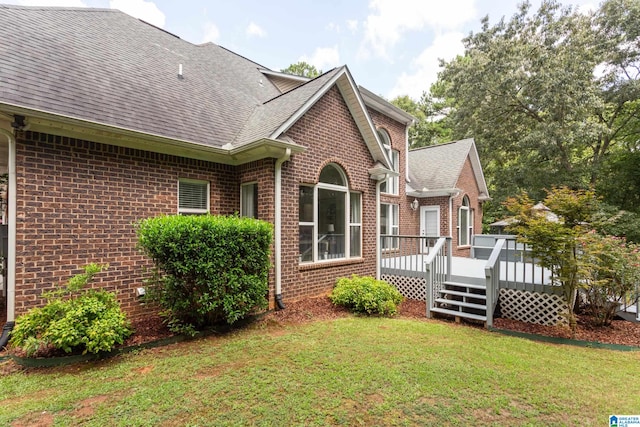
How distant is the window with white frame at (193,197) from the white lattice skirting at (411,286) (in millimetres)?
5543

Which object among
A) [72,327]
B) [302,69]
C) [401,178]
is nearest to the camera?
[72,327]

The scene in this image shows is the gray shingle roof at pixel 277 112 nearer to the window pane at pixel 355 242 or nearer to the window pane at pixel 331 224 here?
the window pane at pixel 331 224

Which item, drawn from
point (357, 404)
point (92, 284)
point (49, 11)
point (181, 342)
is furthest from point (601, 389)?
point (49, 11)

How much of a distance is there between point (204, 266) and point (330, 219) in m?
3.75

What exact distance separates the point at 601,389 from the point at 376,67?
26.7 meters

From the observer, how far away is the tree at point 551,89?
1484 cm

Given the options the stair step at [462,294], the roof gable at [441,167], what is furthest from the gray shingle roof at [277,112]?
the roof gable at [441,167]

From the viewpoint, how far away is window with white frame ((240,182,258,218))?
682 centimetres

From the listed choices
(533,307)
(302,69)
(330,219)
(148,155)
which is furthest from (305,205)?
(302,69)

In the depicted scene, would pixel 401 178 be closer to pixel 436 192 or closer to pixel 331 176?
pixel 436 192

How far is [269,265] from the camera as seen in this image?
5.73 m

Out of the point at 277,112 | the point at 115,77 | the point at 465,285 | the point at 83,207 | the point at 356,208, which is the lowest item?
the point at 465,285

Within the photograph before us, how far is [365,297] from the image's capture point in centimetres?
655

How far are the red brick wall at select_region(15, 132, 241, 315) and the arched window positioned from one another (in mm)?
2851
